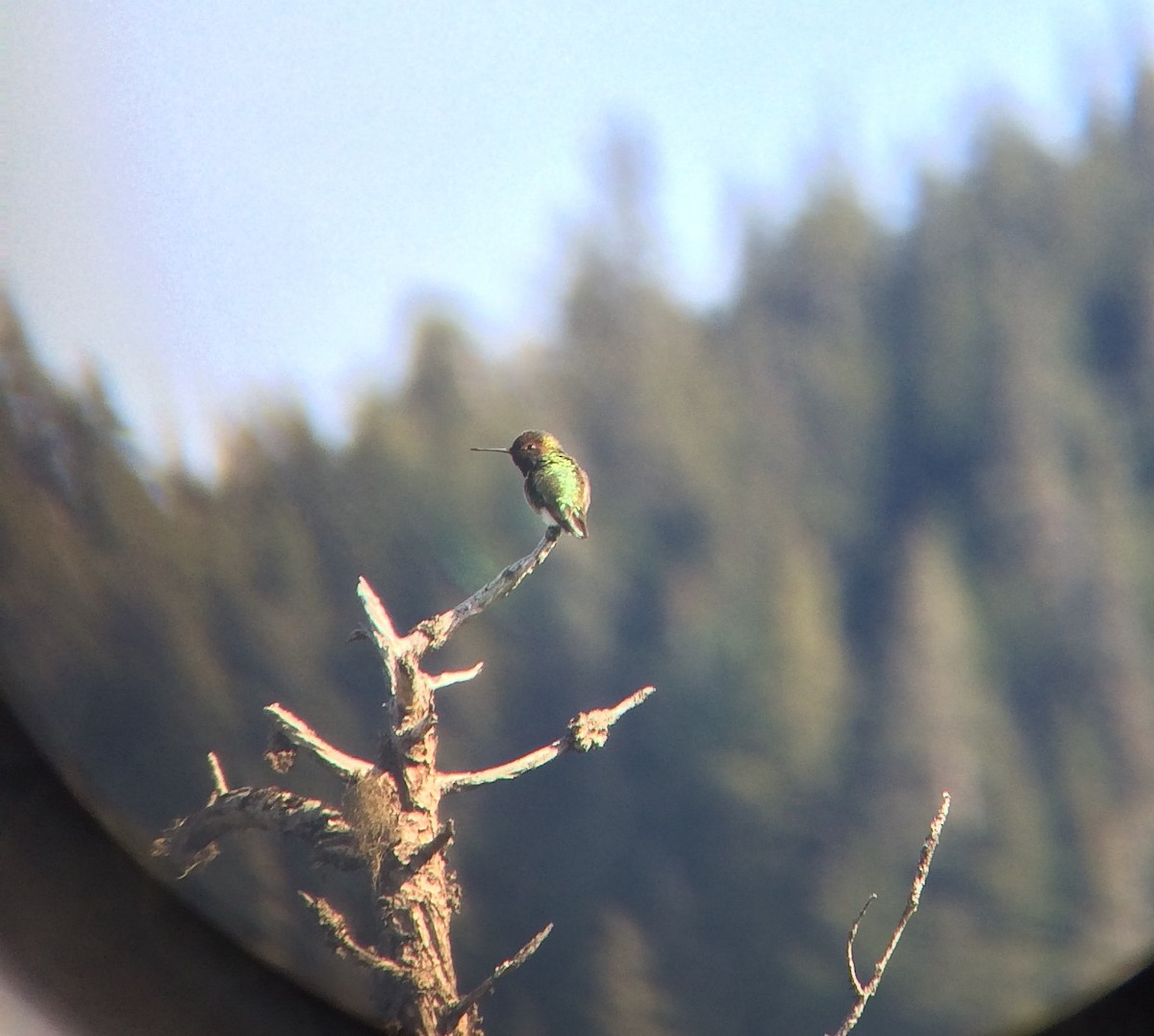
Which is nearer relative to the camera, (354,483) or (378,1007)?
(354,483)

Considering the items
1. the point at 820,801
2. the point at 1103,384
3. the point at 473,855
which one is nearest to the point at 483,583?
the point at 473,855

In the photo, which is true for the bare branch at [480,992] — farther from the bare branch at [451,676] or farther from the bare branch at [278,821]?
the bare branch at [451,676]

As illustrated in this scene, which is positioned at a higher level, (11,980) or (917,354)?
(917,354)

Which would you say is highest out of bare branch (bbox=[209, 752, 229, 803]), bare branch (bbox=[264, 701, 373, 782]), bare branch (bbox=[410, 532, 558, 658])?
bare branch (bbox=[410, 532, 558, 658])

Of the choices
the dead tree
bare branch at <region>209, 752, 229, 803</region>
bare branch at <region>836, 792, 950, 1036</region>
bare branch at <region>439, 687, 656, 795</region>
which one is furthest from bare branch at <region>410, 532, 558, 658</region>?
bare branch at <region>836, 792, 950, 1036</region>

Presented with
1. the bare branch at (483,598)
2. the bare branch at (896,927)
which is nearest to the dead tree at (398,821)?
the bare branch at (483,598)

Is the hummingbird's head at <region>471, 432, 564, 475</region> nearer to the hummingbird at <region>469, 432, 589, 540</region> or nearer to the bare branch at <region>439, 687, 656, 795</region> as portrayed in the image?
the hummingbird at <region>469, 432, 589, 540</region>

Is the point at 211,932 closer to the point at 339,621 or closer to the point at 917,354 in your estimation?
the point at 339,621
